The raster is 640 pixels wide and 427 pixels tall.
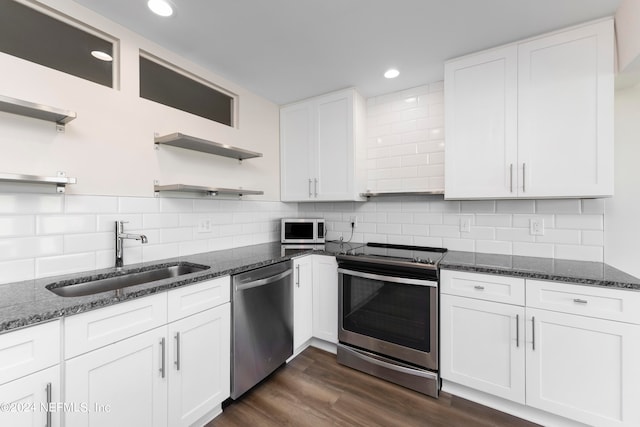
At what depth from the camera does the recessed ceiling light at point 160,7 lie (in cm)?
156

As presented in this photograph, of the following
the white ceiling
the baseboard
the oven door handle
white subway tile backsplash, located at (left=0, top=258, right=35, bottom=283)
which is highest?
the white ceiling

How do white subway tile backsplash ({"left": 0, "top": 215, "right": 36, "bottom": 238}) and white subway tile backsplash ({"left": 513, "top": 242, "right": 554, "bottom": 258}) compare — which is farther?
white subway tile backsplash ({"left": 513, "top": 242, "right": 554, "bottom": 258})

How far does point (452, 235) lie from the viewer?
96.8 inches

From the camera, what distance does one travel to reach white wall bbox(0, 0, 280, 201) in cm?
142

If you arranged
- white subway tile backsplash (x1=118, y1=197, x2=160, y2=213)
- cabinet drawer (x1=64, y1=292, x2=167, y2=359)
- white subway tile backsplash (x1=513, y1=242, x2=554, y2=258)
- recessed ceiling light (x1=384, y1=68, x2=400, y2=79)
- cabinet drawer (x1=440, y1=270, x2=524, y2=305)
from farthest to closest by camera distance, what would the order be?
recessed ceiling light (x1=384, y1=68, x2=400, y2=79) < white subway tile backsplash (x1=513, y1=242, x2=554, y2=258) < white subway tile backsplash (x1=118, y1=197, x2=160, y2=213) < cabinet drawer (x1=440, y1=270, x2=524, y2=305) < cabinet drawer (x1=64, y1=292, x2=167, y2=359)

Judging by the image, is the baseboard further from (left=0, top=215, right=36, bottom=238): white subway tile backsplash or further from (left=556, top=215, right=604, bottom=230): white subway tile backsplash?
(left=0, top=215, right=36, bottom=238): white subway tile backsplash

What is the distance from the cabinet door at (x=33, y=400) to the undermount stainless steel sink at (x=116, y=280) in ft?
1.65

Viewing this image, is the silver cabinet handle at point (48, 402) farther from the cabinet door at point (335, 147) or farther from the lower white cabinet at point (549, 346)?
the cabinet door at point (335, 147)

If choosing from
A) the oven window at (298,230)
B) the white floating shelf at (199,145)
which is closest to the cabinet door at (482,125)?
the oven window at (298,230)

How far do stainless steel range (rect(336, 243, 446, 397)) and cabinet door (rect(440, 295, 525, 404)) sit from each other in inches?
4.0

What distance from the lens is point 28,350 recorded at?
98cm

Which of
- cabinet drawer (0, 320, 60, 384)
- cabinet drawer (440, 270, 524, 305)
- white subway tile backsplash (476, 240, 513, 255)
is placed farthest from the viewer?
white subway tile backsplash (476, 240, 513, 255)

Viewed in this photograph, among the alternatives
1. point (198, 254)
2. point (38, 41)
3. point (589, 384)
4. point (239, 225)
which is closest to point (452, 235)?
point (589, 384)

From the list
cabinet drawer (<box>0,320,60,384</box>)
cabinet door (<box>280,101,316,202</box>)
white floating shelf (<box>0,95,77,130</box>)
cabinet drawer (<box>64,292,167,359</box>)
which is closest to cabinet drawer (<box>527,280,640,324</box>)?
cabinet door (<box>280,101,316,202</box>)
